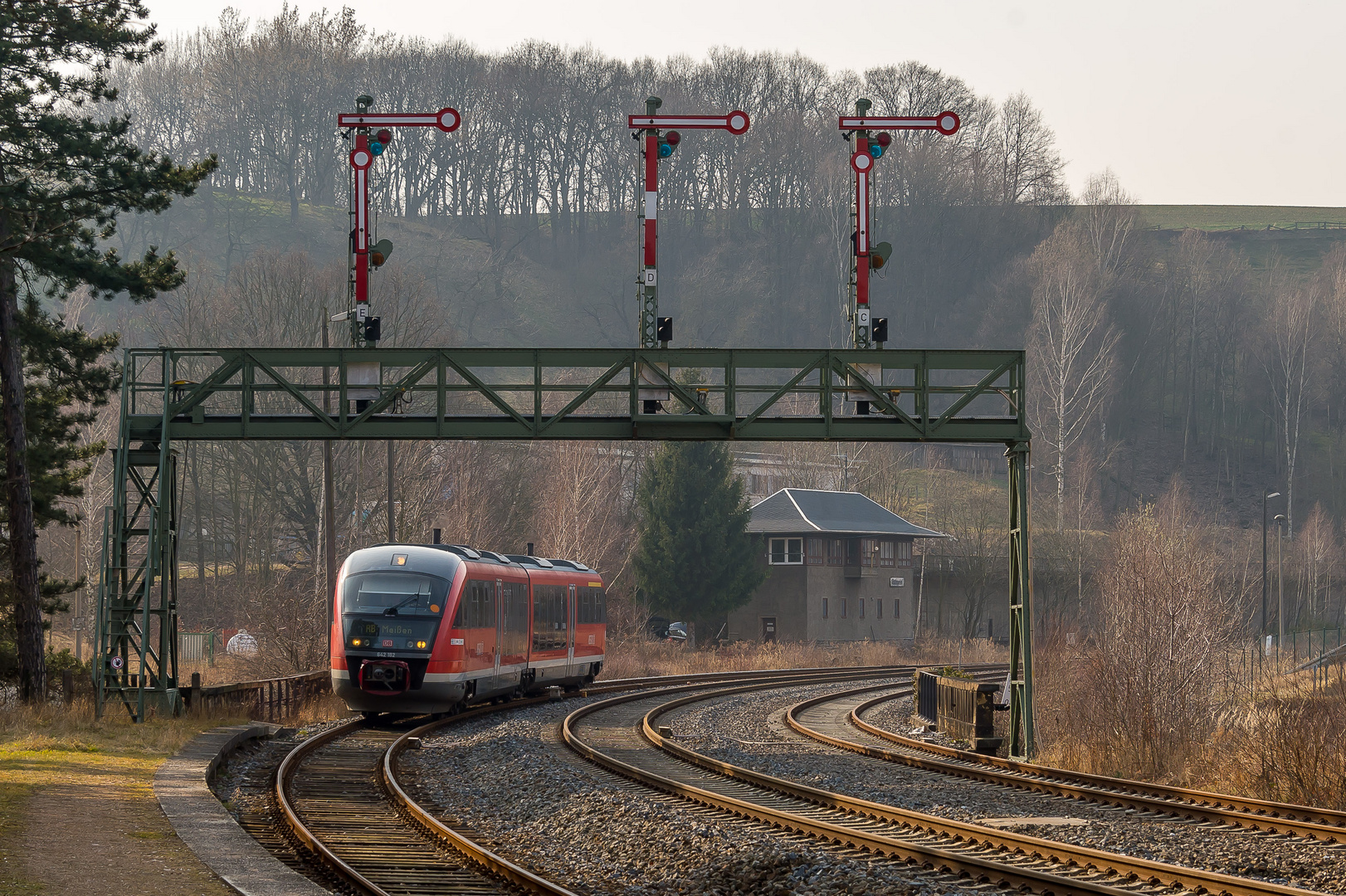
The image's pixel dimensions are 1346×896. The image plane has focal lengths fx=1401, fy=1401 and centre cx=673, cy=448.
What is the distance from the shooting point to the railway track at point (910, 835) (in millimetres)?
10367

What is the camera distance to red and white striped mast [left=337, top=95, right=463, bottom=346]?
20906 millimetres

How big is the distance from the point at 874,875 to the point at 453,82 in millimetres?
103993

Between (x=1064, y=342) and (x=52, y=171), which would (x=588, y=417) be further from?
(x=1064, y=342)

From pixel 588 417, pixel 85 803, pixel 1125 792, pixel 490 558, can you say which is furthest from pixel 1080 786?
pixel 490 558

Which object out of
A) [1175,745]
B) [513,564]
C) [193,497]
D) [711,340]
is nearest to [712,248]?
[711,340]

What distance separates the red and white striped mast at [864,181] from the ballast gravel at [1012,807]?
6.26 meters

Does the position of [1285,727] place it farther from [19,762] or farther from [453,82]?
[453,82]

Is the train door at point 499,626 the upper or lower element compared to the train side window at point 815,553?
upper

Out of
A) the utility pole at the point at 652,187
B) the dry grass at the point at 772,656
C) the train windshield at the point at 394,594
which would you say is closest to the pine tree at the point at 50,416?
the train windshield at the point at 394,594

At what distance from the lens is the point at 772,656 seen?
52.9m

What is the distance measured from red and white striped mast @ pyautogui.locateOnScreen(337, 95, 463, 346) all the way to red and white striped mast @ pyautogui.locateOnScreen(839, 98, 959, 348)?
6053mm

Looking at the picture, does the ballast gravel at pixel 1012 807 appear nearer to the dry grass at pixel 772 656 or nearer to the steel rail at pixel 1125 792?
the steel rail at pixel 1125 792

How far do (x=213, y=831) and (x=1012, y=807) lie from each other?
831 cm

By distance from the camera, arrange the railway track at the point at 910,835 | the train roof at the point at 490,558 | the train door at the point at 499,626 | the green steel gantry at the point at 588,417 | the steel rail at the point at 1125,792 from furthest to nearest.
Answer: the train door at the point at 499,626, the train roof at the point at 490,558, the green steel gantry at the point at 588,417, the steel rail at the point at 1125,792, the railway track at the point at 910,835
